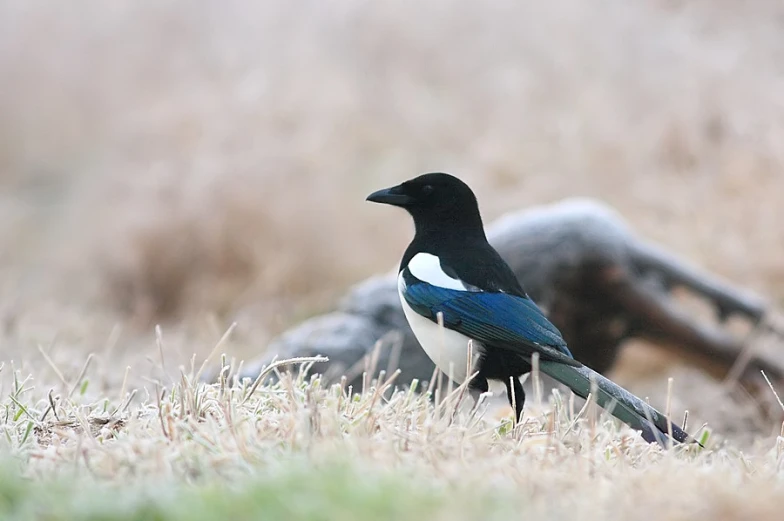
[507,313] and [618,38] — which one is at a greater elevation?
[618,38]

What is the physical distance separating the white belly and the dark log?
6.73 ft

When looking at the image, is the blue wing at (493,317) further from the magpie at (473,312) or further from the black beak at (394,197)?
the black beak at (394,197)

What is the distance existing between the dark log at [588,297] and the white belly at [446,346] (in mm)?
2052

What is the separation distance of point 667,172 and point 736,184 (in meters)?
0.80

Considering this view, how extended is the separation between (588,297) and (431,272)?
8.41ft

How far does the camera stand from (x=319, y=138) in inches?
394

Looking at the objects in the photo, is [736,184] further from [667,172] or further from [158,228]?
[158,228]

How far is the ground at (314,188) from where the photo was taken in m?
2.37

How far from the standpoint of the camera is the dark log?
5512 millimetres

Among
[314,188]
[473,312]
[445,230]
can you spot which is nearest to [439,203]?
[445,230]

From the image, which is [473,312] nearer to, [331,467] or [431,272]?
[431,272]

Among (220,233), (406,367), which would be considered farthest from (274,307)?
(406,367)

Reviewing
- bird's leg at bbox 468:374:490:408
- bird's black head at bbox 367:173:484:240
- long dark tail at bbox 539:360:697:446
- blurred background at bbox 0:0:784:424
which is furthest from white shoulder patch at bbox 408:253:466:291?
blurred background at bbox 0:0:784:424

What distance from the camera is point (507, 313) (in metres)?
3.17
